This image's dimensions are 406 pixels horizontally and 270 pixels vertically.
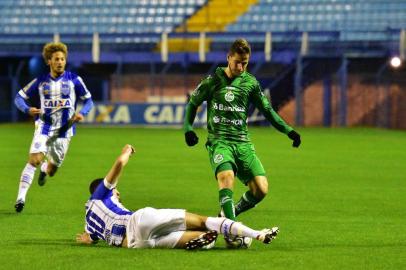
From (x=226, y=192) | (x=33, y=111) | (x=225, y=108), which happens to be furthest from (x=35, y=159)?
(x=226, y=192)

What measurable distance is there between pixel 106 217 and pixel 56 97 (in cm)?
446

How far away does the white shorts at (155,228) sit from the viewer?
360 inches

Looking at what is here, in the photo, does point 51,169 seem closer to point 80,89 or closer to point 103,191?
point 80,89

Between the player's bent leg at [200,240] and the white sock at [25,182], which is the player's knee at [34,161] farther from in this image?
the player's bent leg at [200,240]

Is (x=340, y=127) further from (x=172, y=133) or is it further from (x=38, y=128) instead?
(x=38, y=128)

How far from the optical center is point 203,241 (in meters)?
9.09

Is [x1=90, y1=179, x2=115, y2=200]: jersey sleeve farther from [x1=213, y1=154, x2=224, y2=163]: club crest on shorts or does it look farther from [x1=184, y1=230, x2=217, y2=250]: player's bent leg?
[x1=213, y1=154, x2=224, y2=163]: club crest on shorts

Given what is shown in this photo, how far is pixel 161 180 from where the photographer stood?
17.7m

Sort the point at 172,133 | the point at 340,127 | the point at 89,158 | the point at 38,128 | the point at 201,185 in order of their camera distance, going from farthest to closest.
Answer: the point at 340,127
the point at 172,133
the point at 89,158
the point at 201,185
the point at 38,128

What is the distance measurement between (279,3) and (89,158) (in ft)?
62.6

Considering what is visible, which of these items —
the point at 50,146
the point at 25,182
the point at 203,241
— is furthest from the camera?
the point at 50,146

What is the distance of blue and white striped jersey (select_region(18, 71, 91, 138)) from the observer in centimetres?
1347

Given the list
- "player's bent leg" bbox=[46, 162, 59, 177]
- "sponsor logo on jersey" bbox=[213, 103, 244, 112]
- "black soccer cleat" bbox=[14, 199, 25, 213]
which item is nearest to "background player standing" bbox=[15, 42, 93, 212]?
"player's bent leg" bbox=[46, 162, 59, 177]

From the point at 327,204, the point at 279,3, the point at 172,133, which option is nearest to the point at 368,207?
the point at 327,204
